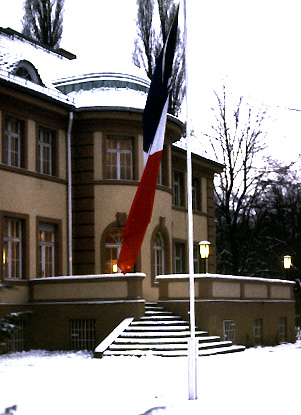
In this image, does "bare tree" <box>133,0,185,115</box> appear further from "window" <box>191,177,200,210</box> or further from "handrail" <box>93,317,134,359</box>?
"handrail" <box>93,317,134,359</box>

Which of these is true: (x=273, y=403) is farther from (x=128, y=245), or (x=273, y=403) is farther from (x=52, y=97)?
(x=52, y=97)

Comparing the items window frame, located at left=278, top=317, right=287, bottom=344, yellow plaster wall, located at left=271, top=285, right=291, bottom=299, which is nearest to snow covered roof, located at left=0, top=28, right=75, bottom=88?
yellow plaster wall, located at left=271, top=285, right=291, bottom=299

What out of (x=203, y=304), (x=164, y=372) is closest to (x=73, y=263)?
(x=203, y=304)

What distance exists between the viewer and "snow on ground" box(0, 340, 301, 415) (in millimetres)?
9617

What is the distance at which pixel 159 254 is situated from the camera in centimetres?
2517

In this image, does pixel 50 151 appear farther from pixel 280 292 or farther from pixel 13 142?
pixel 280 292

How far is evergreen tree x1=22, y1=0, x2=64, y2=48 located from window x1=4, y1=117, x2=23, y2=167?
1654cm

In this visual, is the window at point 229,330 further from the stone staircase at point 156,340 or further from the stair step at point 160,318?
the stair step at point 160,318

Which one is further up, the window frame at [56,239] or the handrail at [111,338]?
the window frame at [56,239]

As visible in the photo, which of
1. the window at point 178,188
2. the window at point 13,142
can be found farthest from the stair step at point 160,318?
the window at point 178,188

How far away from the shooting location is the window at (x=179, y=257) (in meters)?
28.1

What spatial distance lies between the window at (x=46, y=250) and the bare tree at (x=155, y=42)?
1521cm

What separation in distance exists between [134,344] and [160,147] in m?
8.25

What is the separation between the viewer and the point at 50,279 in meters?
20.8
